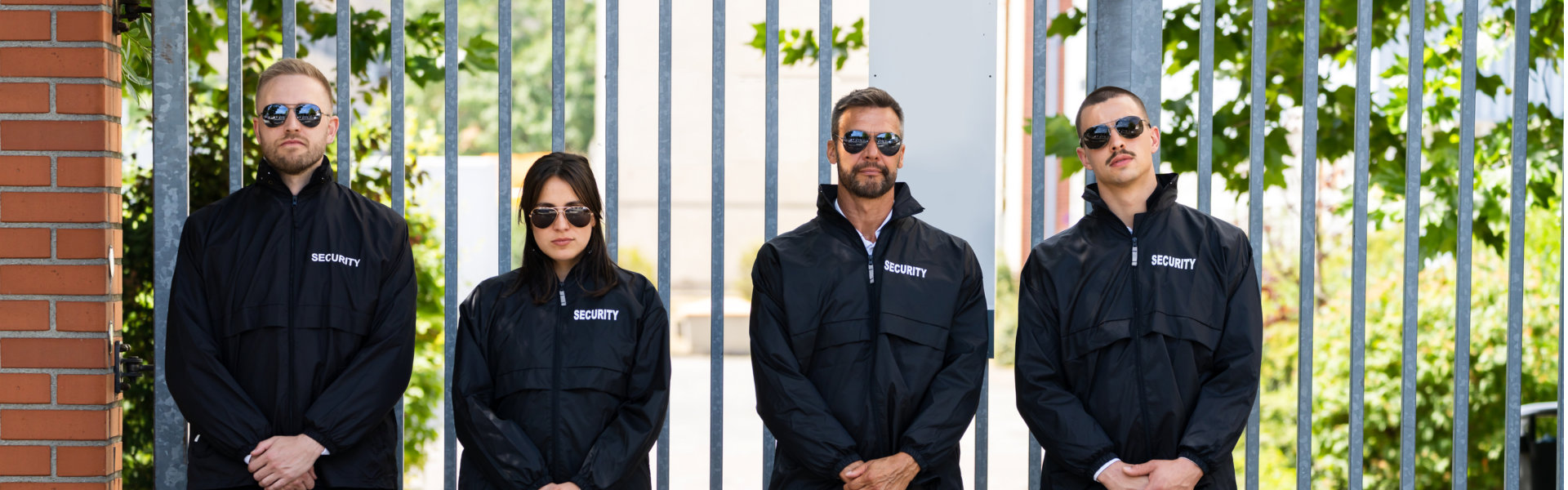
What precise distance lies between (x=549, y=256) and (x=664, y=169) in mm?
470

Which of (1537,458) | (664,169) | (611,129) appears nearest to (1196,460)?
(664,169)

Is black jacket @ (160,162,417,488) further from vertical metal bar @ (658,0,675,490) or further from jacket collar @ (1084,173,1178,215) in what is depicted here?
jacket collar @ (1084,173,1178,215)

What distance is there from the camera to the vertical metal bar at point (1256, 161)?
341 cm

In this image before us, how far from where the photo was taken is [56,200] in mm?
3316

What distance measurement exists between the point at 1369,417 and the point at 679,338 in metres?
14.3

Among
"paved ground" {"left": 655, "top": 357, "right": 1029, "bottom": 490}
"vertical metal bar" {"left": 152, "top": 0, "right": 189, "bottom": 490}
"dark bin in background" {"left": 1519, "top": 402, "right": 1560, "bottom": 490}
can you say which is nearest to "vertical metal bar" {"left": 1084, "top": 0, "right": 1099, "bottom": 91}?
"vertical metal bar" {"left": 152, "top": 0, "right": 189, "bottom": 490}

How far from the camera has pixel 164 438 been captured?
344cm

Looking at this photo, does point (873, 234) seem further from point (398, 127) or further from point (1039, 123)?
point (398, 127)

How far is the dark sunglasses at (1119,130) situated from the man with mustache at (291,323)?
1.76 meters

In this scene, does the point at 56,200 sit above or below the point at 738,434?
above

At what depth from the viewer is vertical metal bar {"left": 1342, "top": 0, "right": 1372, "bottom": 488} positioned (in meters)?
3.45

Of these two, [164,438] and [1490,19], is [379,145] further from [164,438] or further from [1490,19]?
[1490,19]

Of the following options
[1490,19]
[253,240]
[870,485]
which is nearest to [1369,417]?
[1490,19]

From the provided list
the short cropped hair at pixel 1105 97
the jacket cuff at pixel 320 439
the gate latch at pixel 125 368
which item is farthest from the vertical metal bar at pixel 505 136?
the short cropped hair at pixel 1105 97
